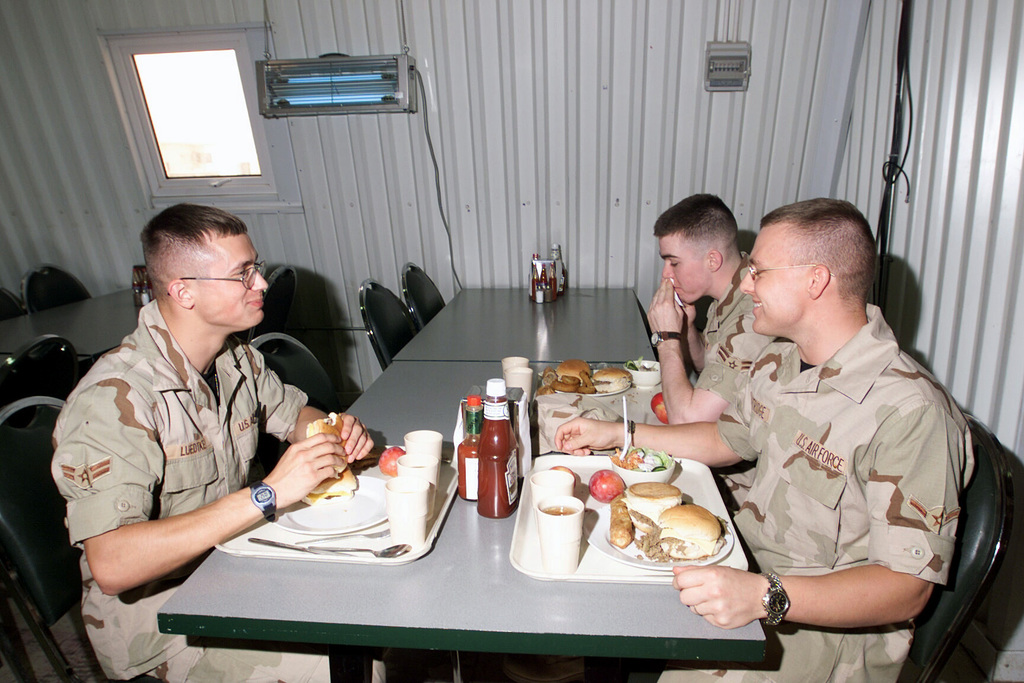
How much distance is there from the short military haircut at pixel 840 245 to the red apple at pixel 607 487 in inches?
26.9

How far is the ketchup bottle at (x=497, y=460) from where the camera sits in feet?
4.12

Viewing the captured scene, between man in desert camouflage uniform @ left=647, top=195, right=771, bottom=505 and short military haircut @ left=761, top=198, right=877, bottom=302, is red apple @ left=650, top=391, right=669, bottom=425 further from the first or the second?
short military haircut @ left=761, top=198, right=877, bottom=302

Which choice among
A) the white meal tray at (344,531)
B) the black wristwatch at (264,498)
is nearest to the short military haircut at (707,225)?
the white meal tray at (344,531)

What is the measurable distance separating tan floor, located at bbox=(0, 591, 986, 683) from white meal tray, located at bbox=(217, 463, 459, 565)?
108 cm

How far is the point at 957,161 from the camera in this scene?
220 cm

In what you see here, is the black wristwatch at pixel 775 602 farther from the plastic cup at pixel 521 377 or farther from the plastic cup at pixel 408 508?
the plastic cup at pixel 521 377

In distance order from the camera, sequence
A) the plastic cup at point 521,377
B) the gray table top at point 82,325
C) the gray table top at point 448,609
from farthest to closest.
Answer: the gray table top at point 82,325
the plastic cup at point 521,377
the gray table top at point 448,609

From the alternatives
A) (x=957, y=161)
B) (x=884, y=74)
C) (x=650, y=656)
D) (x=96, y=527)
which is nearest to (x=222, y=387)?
(x=96, y=527)

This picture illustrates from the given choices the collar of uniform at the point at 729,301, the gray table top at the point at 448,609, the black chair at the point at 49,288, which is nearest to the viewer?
the gray table top at the point at 448,609

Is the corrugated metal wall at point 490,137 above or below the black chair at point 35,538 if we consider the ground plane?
above

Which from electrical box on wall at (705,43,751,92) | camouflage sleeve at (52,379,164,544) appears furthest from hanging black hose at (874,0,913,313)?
camouflage sleeve at (52,379,164,544)

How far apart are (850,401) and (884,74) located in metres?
2.54

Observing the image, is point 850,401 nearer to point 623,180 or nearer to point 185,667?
point 185,667

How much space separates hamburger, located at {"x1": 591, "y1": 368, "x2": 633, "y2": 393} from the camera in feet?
7.16
